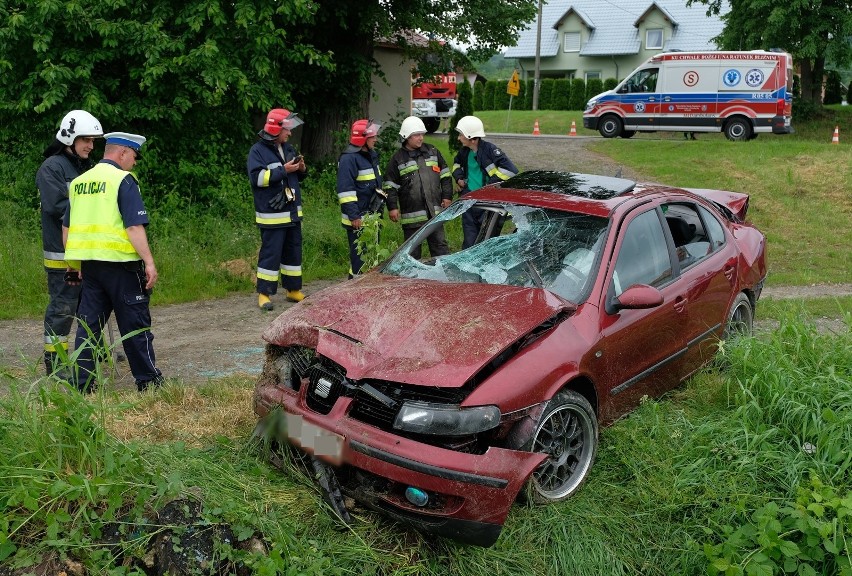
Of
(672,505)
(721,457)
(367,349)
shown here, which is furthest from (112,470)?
(721,457)

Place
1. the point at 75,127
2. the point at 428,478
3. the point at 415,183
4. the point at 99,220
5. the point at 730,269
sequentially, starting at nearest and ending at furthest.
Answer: the point at 428,478, the point at 99,220, the point at 730,269, the point at 75,127, the point at 415,183

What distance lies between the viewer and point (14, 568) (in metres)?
3.39

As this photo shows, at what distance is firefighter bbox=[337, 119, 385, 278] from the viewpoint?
8.72 m

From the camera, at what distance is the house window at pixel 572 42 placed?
55594 mm

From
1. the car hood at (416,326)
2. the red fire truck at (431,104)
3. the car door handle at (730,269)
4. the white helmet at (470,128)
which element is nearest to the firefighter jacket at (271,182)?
the white helmet at (470,128)

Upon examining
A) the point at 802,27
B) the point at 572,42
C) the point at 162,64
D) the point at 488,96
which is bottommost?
the point at 162,64

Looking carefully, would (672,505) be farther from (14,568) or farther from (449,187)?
(449,187)

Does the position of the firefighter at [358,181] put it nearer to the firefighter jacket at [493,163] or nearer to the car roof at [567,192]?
the firefighter jacket at [493,163]

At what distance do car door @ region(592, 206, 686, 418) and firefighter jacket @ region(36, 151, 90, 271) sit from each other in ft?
13.3

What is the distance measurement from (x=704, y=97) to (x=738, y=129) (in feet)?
4.30

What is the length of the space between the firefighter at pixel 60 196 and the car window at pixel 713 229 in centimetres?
449

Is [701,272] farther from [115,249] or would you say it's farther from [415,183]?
[415,183]

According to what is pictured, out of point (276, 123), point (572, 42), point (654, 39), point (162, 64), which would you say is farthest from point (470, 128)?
point (572, 42)

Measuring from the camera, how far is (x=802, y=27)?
26.5 meters
